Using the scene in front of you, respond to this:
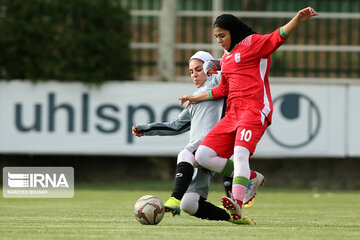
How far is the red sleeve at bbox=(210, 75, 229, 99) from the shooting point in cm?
826

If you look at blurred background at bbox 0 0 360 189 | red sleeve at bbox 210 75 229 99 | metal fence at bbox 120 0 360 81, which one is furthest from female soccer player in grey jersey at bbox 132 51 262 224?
metal fence at bbox 120 0 360 81

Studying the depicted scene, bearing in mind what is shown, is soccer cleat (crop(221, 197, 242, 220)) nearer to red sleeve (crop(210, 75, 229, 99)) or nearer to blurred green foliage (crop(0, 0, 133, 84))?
red sleeve (crop(210, 75, 229, 99))

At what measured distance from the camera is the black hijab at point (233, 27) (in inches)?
320

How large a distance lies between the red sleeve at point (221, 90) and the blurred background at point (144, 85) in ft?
25.9

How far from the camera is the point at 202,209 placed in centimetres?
818

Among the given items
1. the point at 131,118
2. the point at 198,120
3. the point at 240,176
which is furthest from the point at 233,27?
the point at 131,118

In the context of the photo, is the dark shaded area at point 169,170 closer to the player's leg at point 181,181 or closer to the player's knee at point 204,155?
the player's leg at point 181,181

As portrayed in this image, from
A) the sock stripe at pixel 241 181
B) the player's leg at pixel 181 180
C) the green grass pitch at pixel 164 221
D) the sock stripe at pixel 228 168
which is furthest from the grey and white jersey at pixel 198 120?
the green grass pitch at pixel 164 221

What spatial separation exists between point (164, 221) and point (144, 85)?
824cm

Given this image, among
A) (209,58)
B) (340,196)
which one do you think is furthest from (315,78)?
(209,58)

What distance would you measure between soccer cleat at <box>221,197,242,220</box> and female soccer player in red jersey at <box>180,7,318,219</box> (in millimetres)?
38

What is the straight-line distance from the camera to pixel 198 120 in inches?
330

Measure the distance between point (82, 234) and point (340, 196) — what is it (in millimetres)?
8581

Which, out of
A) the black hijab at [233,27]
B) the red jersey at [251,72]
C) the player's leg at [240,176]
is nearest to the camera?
the player's leg at [240,176]
